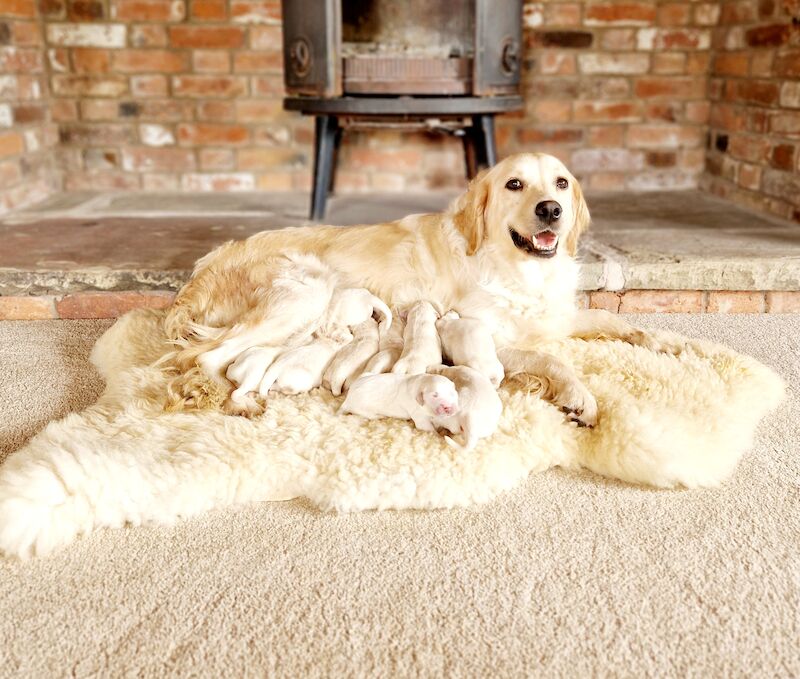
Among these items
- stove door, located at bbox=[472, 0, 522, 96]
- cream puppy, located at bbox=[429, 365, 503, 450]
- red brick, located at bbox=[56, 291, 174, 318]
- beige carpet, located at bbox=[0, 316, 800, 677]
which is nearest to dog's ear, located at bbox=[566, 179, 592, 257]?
cream puppy, located at bbox=[429, 365, 503, 450]

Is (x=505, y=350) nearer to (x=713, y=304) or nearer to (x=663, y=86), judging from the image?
(x=713, y=304)

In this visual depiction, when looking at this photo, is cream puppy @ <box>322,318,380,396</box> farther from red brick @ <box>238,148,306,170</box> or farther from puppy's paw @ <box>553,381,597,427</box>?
red brick @ <box>238,148,306,170</box>

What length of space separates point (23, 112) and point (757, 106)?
11.1ft

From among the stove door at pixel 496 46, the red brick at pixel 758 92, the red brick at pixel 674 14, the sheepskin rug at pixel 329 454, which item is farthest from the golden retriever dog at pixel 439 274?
the red brick at pixel 674 14

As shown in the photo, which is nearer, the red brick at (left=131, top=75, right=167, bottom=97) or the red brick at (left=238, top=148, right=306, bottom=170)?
the red brick at (left=131, top=75, right=167, bottom=97)

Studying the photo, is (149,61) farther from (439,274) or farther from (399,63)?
(439,274)

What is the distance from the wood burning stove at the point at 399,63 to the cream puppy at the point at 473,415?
1.54m

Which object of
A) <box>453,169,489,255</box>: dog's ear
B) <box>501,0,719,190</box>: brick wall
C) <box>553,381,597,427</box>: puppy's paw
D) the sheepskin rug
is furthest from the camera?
<box>501,0,719,190</box>: brick wall

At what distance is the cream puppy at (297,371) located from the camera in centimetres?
171

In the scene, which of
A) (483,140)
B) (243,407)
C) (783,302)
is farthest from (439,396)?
(483,140)

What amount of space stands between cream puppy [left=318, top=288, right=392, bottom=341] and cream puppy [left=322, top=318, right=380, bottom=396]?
0.10ft

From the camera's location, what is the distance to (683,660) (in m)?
0.98

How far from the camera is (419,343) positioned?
175 cm

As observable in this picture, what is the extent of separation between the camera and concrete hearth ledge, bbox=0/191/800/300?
2.40m
